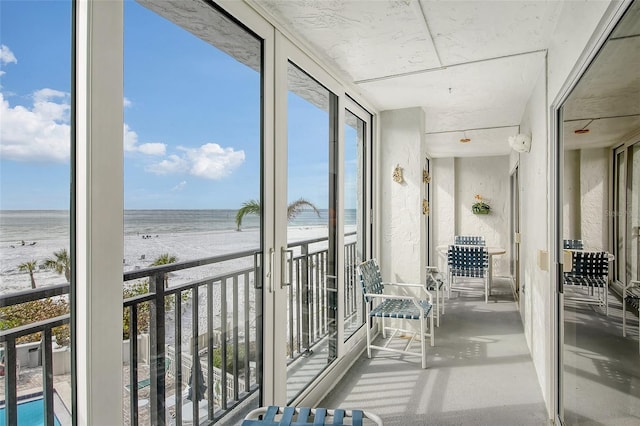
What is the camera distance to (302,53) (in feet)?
7.73

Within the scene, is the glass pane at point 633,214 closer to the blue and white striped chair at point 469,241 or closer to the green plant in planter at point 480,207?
the blue and white striped chair at point 469,241

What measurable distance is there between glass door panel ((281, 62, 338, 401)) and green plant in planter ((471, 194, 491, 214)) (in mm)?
4985

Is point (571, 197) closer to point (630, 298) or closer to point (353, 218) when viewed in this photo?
point (630, 298)

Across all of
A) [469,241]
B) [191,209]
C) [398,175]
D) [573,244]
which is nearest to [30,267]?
[191,209]

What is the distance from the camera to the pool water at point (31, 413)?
1.03 m

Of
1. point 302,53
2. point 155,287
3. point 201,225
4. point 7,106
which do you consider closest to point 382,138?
point 302,53

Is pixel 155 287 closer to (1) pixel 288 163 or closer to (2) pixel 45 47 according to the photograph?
(2) pixel 45 47

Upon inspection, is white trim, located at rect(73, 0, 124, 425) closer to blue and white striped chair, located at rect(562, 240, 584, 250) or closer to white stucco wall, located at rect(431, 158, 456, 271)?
blue and white striped chair, located at rect(562, 240, 584, 250)

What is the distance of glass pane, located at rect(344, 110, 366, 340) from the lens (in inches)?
130

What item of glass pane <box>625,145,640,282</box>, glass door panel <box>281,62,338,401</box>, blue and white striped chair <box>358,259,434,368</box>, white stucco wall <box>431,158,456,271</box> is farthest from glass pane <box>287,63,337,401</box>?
white stucco wall <box>431,158,456,271</box>

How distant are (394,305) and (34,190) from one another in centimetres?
303

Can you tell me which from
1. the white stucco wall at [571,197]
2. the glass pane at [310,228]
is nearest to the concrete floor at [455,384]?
the glass pane at [310,228]

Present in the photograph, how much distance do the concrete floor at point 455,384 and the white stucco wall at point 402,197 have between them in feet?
2.80

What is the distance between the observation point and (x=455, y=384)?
2793 mm
